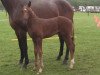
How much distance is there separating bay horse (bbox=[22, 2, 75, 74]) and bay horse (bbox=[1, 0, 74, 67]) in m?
0.46

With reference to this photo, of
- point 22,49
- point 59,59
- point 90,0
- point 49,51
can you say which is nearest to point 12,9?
point 22,49

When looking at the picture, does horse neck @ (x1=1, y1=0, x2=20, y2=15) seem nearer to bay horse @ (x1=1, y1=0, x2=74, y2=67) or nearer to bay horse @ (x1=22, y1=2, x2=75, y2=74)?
bay horse @ (x1=1, y1=0, x2=74, y2=67)

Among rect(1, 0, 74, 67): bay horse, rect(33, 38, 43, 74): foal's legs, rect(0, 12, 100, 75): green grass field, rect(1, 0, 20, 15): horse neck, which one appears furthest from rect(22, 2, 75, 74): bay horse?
rect(1, 0, 20, 15): horse neck

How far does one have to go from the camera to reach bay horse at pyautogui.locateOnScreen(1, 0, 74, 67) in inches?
359

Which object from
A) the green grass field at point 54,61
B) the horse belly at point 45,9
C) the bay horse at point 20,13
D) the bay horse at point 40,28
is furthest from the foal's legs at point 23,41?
the horse belly at point 45,9

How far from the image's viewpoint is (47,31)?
8.69 m

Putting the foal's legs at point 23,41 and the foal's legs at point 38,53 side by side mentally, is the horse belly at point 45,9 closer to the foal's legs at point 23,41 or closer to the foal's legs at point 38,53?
the foal's legs at point 23,41

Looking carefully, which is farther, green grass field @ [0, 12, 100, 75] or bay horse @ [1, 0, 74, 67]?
bay horse @ [1, 0, 74, 67]

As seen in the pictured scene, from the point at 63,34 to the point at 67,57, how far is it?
1.48 meters

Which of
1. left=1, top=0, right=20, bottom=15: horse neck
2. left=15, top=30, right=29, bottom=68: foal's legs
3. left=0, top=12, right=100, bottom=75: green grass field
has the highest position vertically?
left=1, top=0, right=20, bottom=15: horse neck

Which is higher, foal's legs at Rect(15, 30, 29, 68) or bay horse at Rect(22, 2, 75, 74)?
bay horse at Rect(22, 2, 75, 74)

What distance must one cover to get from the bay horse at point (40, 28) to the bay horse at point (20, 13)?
0.46 meters

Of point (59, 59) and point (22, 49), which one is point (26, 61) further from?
point (59, 59)

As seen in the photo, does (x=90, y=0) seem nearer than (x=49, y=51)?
No
